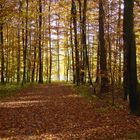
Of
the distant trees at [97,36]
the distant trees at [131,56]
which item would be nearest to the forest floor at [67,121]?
the distant trees at [131,56]

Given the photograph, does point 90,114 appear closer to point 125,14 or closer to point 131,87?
point 131,87

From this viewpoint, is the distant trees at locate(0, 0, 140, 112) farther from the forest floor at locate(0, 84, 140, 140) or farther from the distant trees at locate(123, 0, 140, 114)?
the forest floor at locate(0, 84, 140, 140)

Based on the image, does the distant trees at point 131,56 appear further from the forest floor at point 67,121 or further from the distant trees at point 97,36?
the forest floor at point 67,121

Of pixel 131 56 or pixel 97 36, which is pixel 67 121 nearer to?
pixel 131 56

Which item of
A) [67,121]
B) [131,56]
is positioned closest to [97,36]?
[131,56]

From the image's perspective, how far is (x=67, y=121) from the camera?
13.1 metres

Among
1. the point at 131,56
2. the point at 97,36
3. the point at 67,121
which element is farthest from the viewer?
the point at 97,36

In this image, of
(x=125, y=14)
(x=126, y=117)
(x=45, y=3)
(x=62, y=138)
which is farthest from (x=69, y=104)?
(x=45, y=3)

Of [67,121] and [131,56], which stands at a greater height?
[131,56]

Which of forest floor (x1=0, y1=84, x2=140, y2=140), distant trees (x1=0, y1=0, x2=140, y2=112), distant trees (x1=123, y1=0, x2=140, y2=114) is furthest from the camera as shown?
distant trees (x1=0, y1=0, x2=140, y2=112)

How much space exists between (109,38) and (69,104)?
3.94 metres

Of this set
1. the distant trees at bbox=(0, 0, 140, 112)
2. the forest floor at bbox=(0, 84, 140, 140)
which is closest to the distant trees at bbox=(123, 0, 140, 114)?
the distant trees at bbox=(0, 0, 140, 112)

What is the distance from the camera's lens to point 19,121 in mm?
13250

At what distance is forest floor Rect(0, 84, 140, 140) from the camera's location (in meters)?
10.7
